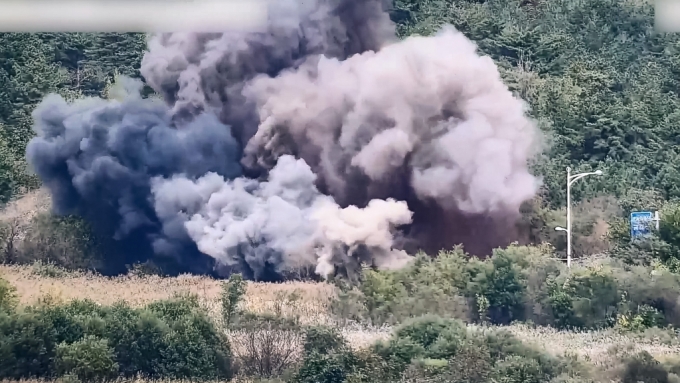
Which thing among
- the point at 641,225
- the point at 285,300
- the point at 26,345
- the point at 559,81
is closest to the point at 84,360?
the point at 26,345

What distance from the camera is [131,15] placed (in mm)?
13578

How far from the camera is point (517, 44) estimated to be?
13.7 meters

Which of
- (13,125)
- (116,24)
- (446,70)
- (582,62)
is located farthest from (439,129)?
(13,125)

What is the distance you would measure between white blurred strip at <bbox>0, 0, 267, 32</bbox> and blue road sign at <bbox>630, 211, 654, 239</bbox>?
4139mm

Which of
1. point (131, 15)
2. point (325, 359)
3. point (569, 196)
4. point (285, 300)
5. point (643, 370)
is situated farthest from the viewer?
point (131, 15)

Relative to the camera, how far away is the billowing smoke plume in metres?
13.3

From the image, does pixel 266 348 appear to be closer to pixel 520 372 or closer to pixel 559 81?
pixel 520 372

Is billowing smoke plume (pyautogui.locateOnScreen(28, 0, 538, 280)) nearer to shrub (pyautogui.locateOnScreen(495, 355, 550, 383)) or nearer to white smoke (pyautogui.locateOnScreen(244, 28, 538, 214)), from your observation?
white smoke (pyautogui.locateOnScreen(244, 28, 538, 214))

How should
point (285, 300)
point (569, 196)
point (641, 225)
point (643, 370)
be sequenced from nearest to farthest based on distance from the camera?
point (643, 370) < point (285, 300) < point (641, 225) < point (569, 196)

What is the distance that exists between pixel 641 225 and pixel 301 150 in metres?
3.41

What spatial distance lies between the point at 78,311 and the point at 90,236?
30.4 inches

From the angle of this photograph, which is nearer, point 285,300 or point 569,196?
point 285,300

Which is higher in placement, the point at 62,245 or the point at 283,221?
the point at 283,221

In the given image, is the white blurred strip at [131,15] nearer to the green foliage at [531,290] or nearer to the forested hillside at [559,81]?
the forested hillside at [559,81]
